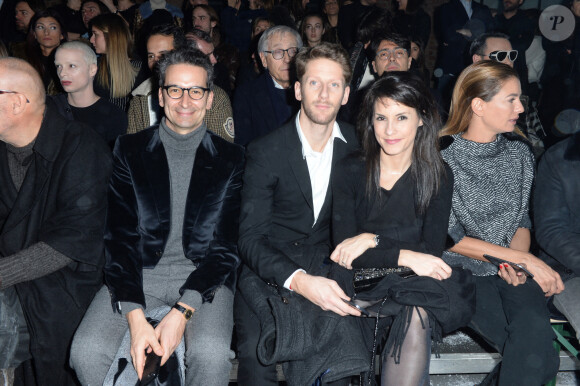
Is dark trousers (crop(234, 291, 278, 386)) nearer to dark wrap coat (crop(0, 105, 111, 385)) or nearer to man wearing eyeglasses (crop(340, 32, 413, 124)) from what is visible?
dark wrap coat (crop(0, 105, 111, 385))

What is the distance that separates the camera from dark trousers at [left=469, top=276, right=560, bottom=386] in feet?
8.75

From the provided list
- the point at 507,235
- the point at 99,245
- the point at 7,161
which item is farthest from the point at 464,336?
the point at 7,161

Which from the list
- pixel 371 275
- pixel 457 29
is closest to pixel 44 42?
pixel 371 275

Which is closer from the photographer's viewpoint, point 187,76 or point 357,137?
point 187,76

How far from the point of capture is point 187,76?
2.94m

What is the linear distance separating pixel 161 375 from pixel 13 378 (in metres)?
0.92

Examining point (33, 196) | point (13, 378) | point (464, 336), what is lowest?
point (464, 336)

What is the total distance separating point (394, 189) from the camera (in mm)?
2908

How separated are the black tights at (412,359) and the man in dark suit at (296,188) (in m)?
0.53

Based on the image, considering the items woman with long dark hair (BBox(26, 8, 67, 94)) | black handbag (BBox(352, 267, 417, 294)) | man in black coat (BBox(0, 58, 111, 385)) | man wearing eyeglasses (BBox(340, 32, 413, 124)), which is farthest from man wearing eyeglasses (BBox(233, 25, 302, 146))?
woman with long dark hair (BBox(26, 8, 67, 94))

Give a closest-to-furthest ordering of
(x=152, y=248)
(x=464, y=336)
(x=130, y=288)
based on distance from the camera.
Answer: (x=130, y=288), (x=152, y=248), (x=464, y=336)

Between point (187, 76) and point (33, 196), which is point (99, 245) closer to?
point (33, 196)

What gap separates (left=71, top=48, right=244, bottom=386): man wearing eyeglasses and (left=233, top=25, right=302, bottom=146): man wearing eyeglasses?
1.29 metres

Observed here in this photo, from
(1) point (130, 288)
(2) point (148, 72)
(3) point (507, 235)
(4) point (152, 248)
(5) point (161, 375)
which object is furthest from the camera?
(2) point (148, 72)
